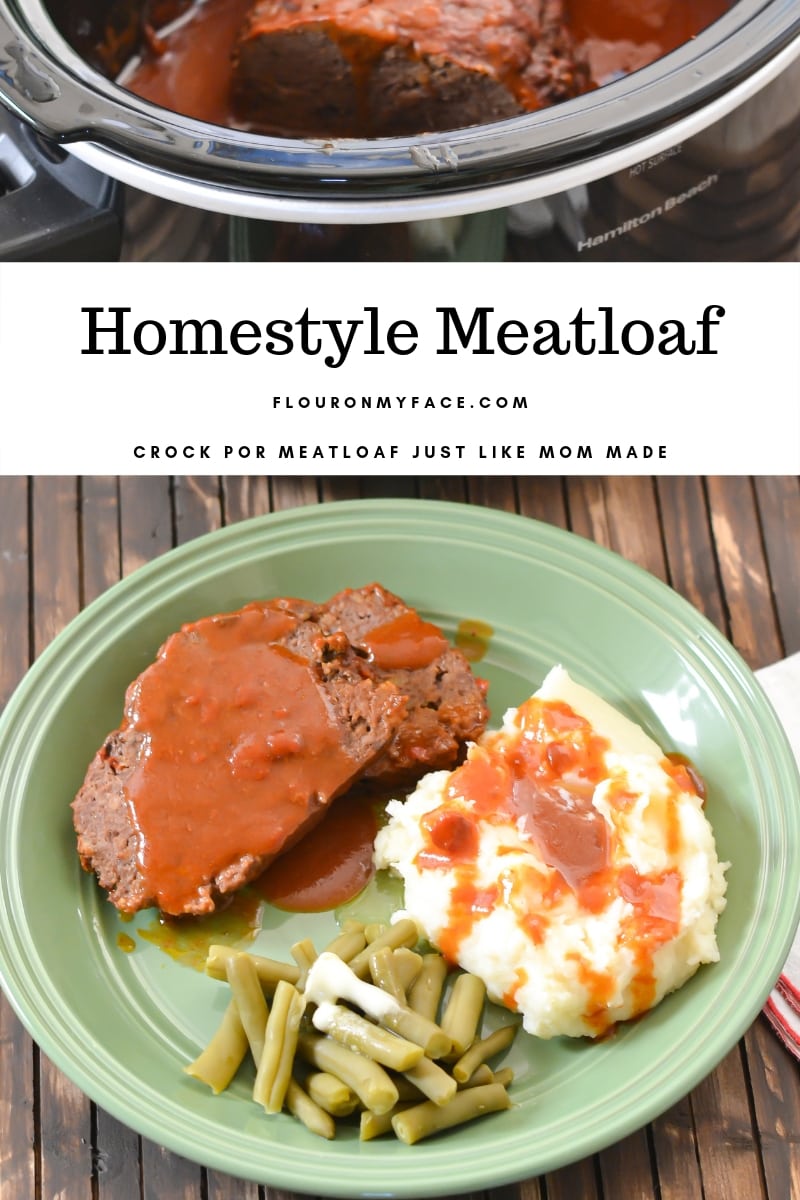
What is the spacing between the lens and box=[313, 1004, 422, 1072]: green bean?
2879mm

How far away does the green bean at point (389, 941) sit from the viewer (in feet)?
10.2

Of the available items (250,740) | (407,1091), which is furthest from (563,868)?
(250,740)

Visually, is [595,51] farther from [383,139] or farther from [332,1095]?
[332,1095]

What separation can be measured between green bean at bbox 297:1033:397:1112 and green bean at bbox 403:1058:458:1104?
5cm

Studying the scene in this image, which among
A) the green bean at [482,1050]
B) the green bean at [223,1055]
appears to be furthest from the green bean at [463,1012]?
the green bean at [223,1055]

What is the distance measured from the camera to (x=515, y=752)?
11.0ft

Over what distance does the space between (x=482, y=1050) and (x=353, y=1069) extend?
323 millimetres

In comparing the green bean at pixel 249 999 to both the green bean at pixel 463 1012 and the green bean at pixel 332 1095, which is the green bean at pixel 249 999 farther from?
the green bean at pixel 463 1012

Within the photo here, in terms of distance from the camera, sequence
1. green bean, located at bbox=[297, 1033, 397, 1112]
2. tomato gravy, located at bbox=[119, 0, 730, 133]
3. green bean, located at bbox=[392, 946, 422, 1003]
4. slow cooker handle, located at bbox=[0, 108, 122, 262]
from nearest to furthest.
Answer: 1. green bean, located at bbox=[297, 1033, 397, 1112]
2. green bean, located at bbox=[392, 946, 422, 1003]
3. slow cooker handle, located at bbox=[0, 108, 122, 262]
4. tomato gravy, located at bbox=[119, 0, 730, 133]

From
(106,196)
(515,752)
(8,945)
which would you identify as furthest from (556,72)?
(8,945)

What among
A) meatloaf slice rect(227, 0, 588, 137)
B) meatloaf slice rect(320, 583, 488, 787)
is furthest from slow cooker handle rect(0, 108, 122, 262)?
meatloaf slice rect(320, 583, 488, 787)

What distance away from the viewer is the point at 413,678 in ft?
12.0

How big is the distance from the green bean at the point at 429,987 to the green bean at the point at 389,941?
69 mm

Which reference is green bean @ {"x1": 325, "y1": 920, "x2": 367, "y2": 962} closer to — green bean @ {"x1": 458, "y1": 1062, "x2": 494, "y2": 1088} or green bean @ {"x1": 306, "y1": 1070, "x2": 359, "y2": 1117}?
green bean @ {"x1": 306, "y1": 1070, "x2": 359, "y2": 1117}
